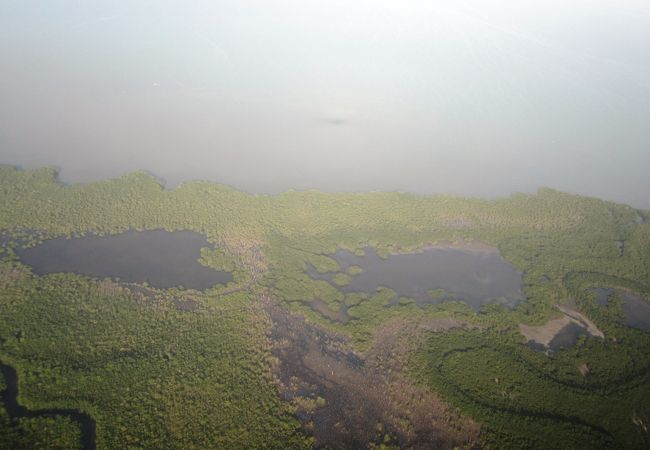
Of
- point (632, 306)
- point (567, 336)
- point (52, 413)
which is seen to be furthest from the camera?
point (632, 306)

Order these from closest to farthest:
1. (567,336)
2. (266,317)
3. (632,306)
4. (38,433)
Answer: (38,433)
(266,317)
(567,336)
(632,306)

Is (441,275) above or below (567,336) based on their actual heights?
above

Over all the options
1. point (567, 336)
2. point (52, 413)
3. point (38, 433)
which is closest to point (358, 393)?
point (567, 336)

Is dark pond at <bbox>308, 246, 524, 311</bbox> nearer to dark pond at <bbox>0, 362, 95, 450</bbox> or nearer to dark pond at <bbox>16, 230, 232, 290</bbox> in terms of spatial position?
dark pond at <bbox>16, 230, 232, 290</bbox>

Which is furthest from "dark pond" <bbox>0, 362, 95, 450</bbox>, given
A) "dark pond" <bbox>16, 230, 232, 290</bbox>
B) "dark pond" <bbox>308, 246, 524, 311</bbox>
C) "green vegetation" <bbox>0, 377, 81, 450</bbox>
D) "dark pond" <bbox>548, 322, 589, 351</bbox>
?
"dark pond" <bbox>548, 322, 589, 351</bbox>

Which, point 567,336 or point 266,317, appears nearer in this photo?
point 266,317

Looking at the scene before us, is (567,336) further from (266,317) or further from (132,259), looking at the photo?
(132,259)

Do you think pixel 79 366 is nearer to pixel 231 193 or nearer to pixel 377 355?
pixel 377 355
